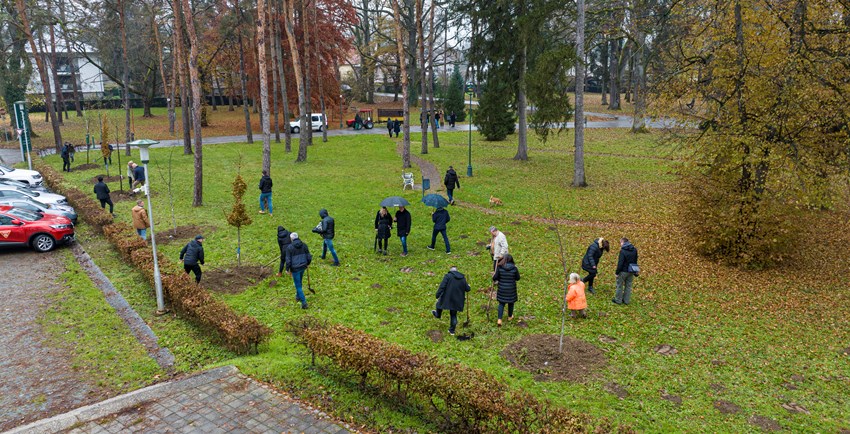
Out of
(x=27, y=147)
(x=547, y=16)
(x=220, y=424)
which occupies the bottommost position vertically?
(x=220, y=424)

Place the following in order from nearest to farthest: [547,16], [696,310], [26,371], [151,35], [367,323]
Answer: [26,371] < [367,323] < [696,310] < [547,16] < [151,35]

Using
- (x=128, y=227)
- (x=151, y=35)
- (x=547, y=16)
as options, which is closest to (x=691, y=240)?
(x=547, y=16)

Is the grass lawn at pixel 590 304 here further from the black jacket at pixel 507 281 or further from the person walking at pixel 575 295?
the black jacket at pixel 507 281

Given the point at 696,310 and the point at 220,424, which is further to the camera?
the point at 696,310

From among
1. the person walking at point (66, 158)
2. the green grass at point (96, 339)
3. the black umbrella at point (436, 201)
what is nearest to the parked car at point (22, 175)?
the person walking at point (66, 158)

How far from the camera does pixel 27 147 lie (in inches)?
1171

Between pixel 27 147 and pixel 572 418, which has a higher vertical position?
pixel 27 147

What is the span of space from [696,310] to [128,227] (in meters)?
16.1

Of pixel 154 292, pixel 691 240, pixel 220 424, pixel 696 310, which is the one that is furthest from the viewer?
pixel 691 240

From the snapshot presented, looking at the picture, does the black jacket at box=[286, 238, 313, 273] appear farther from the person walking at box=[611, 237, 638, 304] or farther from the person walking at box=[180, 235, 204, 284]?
the person walking at box=[611, 237, 638, 304]

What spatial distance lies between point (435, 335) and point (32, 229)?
13851 mm

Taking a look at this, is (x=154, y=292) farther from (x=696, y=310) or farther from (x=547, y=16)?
(x=547, y=16)

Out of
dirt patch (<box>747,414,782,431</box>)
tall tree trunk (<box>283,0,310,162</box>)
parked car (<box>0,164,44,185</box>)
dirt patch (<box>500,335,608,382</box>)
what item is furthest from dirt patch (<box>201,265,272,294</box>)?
parked car (<box>0,164,44,185</box>)

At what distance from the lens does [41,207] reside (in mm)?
18734
